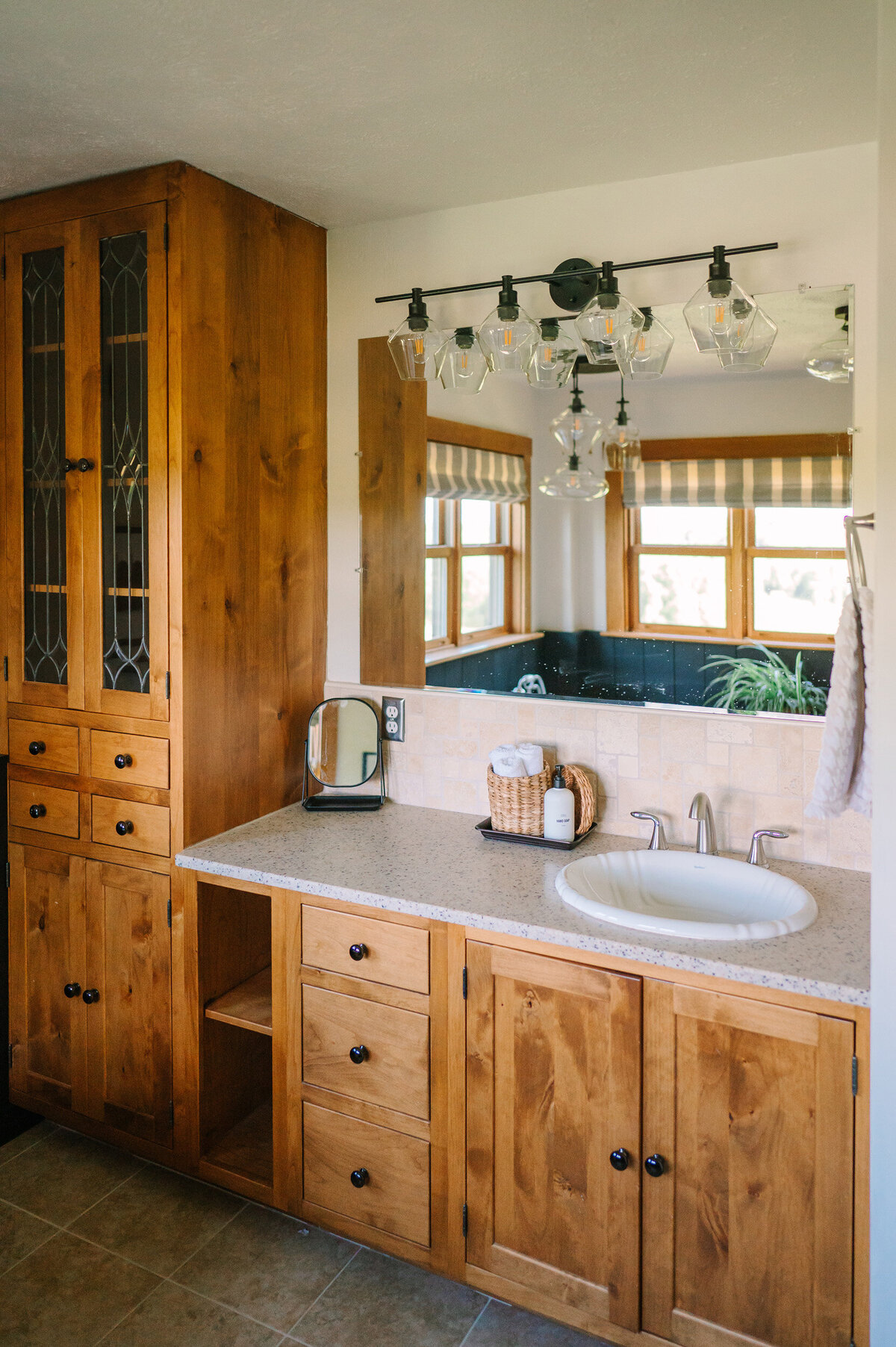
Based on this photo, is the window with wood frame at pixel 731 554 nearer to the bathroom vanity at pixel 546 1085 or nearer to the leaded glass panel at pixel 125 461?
the bathroom vanity at pixel 546 1085

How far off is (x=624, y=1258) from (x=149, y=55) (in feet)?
7.77

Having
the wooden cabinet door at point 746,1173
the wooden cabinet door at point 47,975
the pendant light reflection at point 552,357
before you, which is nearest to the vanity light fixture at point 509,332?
the pendant light reflection at point 552,357

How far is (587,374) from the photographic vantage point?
226 cm

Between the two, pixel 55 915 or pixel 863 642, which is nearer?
pixel 863 642

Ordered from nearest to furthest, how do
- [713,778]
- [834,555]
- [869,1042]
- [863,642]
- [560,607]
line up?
[869,1042] → [863,642] → [834,555] → [713,778] → [560,607]

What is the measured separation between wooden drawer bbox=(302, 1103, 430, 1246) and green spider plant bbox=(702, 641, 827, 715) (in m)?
1.17

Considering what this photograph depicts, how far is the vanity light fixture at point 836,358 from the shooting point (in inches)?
79.3

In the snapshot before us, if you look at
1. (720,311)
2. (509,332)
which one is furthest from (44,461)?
(720,311)

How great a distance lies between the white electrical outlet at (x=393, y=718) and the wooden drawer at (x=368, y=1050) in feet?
2.49

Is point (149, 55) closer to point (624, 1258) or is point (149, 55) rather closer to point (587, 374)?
point (587, 374)

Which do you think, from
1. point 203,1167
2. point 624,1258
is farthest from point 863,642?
point 203,1167

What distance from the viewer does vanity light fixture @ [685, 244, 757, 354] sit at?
6.65ft

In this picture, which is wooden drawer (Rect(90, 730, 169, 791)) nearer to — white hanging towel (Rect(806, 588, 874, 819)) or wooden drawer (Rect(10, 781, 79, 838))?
wooden drawer (Rect(10, 781, 79, 838))

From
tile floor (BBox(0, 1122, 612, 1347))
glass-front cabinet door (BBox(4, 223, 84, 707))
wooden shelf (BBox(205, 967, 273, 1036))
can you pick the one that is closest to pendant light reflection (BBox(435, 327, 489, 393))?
glass-front cabinet door (BBox(4, 223, 84, 707))
